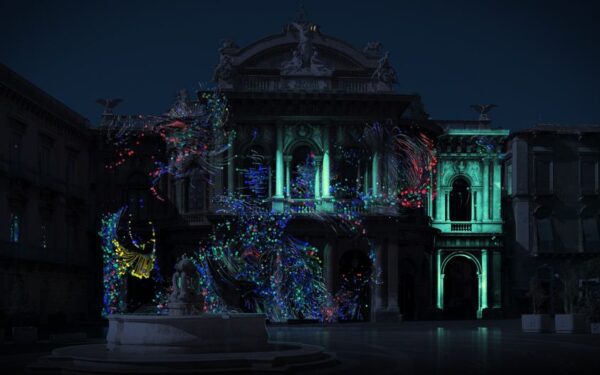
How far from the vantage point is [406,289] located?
50562mm

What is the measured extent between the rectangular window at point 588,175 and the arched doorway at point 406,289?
38.5 feet

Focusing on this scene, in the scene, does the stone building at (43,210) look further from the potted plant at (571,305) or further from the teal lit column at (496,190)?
the potted plant at (571,305)

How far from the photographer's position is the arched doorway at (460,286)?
5394 cm

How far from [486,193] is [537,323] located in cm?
1808

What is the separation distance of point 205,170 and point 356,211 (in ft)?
27.9

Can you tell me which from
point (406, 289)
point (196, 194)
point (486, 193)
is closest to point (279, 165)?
point (196, 194)

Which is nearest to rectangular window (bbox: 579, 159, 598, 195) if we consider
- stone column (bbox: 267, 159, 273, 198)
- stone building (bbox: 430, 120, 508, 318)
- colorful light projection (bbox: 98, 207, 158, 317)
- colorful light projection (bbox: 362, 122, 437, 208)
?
stone building (bbox: 430, 120, 508, 318)

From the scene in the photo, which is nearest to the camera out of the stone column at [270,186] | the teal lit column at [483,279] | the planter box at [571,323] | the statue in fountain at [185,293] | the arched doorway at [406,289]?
the statue in fountain at [185,293]

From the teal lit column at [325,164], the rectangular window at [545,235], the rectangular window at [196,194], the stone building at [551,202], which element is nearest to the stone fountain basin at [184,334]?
the teal lit column at [325,164]

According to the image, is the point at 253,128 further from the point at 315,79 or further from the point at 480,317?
the point at 480,317

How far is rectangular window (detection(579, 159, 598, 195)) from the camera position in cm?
5383

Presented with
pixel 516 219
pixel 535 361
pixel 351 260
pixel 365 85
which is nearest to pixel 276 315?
pixel 351 260

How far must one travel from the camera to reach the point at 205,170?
49188 mm

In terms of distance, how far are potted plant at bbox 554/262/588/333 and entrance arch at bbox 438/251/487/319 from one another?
4864mm
